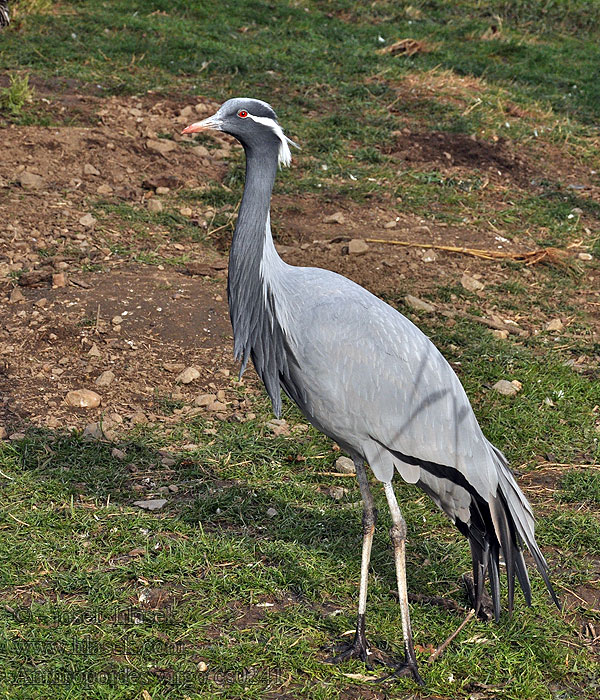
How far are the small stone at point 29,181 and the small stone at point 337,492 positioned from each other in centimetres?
402

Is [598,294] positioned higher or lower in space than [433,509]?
higher

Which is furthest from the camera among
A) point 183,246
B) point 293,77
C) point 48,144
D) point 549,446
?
point 293,77

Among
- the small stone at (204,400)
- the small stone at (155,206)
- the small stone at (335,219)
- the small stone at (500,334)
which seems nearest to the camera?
the small stone at (204,400)

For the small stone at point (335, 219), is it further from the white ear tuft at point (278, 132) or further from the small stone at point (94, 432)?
the white ear tuft at point (278, 132)

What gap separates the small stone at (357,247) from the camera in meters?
6.94

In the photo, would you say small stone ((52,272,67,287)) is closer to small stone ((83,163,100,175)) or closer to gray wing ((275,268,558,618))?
small stone ((83,163,100,175))

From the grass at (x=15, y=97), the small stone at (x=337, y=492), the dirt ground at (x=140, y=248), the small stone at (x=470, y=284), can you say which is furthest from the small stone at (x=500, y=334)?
the grass at (x=15, y=97)

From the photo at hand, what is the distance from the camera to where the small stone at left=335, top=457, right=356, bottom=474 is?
5012 mm

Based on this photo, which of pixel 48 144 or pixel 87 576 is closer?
pixel 87 576

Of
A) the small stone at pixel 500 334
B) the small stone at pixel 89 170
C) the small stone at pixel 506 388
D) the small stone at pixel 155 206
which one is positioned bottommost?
the small stone at pixel 506 388

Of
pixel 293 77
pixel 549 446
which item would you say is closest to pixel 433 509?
pixel 549 446

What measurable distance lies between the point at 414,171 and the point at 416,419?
5407 mm

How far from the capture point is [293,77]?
10.6 meters

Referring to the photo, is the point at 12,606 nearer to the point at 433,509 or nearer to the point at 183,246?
the point at 433,509
